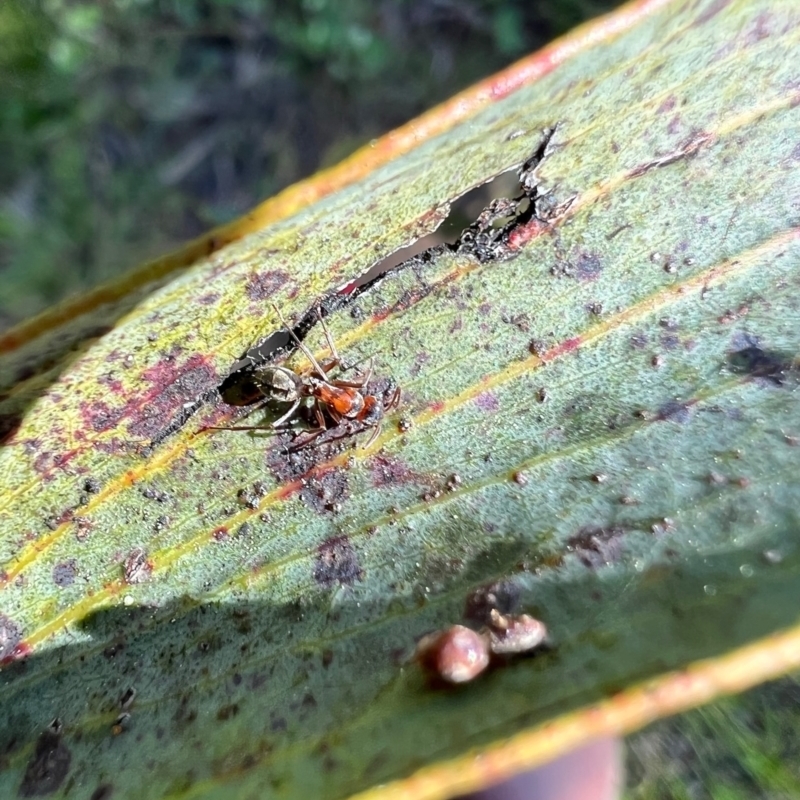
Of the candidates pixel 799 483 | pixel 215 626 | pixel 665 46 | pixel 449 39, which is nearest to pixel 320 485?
pixel 215 626

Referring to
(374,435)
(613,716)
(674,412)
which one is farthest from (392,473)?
(613,716)

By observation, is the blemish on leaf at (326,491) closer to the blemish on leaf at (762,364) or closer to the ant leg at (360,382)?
the ant leg at (360,382)

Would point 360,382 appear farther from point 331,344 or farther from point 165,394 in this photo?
point 165,394

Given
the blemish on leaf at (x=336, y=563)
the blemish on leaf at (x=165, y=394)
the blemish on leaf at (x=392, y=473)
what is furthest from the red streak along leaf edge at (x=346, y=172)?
the blemish on leaf at (x=336, y=563)

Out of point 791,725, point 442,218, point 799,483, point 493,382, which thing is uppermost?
point 442,218

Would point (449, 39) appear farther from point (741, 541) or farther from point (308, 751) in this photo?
point (308, 751)
